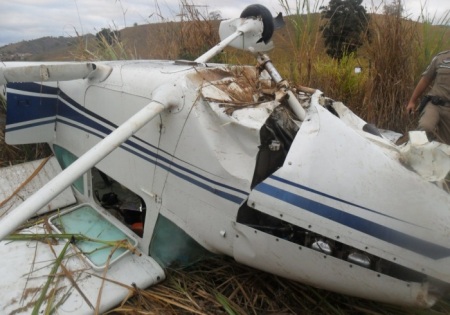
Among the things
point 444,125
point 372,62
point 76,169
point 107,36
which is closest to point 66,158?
point 76,169

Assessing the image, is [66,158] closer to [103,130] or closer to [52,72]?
[103,130]

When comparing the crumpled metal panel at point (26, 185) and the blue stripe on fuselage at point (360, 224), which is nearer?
the blue stripe on fuselage at point (360, 224)

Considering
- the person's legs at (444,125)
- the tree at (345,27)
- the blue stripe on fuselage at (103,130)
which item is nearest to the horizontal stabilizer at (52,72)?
the blue stripe on fuselage at (103,130)

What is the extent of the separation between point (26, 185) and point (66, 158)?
47cm

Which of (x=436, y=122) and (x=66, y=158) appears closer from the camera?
(x=66, y=158)

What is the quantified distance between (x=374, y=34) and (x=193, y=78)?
282 centimetres

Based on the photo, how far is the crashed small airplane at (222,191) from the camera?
1773 mm

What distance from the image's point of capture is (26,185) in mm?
3543

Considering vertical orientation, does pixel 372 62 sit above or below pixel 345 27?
below

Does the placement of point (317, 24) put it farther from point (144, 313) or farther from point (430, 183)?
point (144, 313)

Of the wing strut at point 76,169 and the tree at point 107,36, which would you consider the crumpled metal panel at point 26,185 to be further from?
the tree at point 107,36

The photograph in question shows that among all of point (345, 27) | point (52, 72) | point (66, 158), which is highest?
point (345, 27)

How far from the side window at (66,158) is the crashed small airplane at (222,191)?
0.05 meters

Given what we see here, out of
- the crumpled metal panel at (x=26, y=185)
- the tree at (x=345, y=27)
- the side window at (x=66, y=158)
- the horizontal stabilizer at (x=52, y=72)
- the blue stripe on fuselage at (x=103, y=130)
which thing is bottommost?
the crumpled metal panel at (x=26, y=185)
